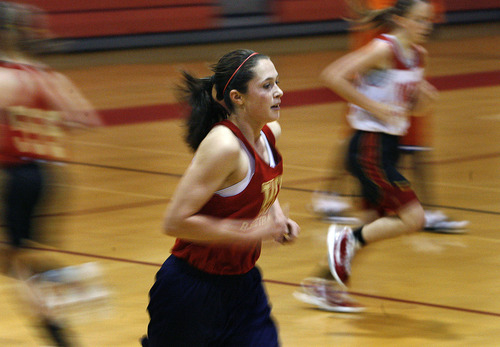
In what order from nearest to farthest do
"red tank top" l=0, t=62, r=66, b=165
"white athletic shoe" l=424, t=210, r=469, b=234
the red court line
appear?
"red tank top" l=0, t=62, r=66, b=165
"white athletic shoe" l=424, t=210, r=469, b=234
the red court line

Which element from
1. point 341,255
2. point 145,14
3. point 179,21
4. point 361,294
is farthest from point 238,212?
point 179,21

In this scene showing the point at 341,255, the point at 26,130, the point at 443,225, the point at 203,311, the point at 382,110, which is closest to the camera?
the point at 203,311

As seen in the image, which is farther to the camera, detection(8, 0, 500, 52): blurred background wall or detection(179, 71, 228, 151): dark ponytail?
detection(8, 0, 500, 52): blurred background wall

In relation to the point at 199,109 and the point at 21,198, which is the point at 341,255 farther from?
the point at 199,109

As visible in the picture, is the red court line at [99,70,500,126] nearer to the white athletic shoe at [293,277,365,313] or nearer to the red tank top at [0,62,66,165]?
the white athletic shoe at [293,277,365,313]

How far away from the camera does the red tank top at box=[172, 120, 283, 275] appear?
8.55ft

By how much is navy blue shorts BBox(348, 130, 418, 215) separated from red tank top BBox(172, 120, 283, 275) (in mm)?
1396

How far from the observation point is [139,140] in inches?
330

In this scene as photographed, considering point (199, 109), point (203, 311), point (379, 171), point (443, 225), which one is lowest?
point (443, 225)

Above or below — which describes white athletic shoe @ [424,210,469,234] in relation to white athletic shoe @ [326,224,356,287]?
below

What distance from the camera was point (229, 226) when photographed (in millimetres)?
2541

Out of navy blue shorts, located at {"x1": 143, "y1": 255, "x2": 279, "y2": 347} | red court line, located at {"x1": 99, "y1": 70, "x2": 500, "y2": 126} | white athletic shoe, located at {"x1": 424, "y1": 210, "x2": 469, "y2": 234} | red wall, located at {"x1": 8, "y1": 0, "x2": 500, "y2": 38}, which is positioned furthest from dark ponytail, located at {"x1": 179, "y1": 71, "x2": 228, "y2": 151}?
red wall, located at {"x1": 8, "y1": 0, "x2": 500, "y2": 38}

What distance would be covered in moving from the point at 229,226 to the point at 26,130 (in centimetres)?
123

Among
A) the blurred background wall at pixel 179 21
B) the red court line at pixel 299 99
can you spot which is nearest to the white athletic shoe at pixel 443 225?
the red court line at pixel 299 99
